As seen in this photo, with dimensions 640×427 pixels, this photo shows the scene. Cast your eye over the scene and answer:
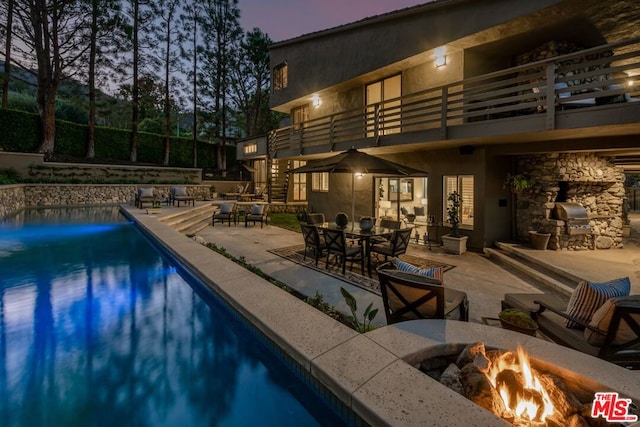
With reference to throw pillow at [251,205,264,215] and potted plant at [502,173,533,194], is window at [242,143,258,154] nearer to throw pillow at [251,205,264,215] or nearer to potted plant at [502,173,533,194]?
throw pillow at [251,205,264,215]

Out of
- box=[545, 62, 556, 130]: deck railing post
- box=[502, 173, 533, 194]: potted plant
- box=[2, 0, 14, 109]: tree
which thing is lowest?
box=[502, 173, 533, 194]: potted plant

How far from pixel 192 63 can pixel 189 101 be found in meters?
3.28

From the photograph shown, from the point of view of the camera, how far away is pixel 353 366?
117 inches

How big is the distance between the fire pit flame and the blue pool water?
4.48 feet

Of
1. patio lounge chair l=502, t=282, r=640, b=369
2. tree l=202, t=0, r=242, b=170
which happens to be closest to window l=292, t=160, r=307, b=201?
tree l=202, t=0, r=242, b=170

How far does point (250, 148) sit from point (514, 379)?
71.6 feet

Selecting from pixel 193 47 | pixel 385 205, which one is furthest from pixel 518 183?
pixel 193 47

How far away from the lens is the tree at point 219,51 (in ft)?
91.9

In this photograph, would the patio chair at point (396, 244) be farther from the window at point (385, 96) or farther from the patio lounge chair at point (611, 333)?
the window at point (385, 96)

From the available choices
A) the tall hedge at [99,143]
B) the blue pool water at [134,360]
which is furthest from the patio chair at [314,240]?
the tall hedge at [99,143]

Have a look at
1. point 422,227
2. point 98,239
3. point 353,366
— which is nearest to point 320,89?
point 422,227

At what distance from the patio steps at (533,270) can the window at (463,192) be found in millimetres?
1081

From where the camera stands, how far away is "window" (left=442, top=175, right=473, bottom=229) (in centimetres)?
911

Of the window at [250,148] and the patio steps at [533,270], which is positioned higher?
the window at [250,148]
